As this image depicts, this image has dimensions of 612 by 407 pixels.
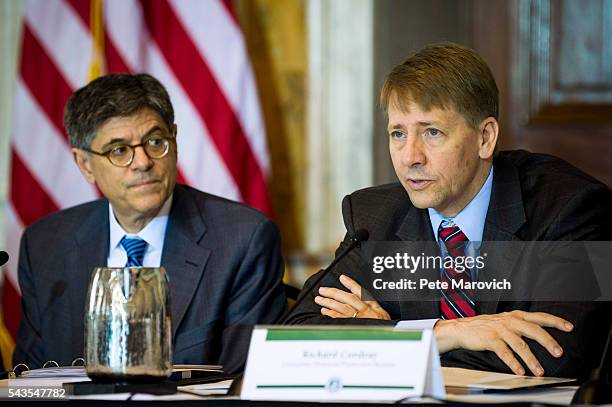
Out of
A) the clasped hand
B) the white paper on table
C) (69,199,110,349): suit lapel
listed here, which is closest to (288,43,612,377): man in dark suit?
the clasped hand

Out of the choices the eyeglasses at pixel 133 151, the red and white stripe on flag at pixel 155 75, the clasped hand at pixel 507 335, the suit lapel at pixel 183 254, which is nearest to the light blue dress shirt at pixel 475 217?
the clasped hand at pixel 507 335

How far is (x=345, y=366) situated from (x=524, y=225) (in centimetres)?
106

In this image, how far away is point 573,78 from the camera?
157 inches

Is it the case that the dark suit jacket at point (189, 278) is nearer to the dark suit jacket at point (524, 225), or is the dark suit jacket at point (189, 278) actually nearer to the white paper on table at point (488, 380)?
the dark suit jacket at point (524, 225)

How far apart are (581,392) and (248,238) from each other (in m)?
1.59

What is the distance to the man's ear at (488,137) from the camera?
2701mm

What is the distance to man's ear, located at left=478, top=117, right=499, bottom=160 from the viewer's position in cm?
270

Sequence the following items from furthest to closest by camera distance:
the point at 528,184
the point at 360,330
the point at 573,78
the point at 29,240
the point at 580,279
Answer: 1. the point at 573,78
2. the point at 29,240
3. the point at 528,184
4. the point at 580,279
5. the point at 360,330

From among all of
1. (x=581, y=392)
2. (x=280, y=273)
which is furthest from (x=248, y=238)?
(x=581, y=392)

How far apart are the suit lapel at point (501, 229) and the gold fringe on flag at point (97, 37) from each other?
2073 mm

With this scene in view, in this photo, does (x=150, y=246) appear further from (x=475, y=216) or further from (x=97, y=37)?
(x=97, y=37)

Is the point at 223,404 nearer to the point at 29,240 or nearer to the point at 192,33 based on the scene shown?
the point at 29,240

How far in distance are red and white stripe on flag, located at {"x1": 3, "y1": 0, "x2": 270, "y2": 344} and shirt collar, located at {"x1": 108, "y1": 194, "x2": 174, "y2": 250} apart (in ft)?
3.23

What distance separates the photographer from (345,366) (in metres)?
1.77
